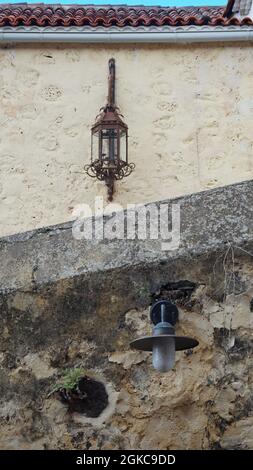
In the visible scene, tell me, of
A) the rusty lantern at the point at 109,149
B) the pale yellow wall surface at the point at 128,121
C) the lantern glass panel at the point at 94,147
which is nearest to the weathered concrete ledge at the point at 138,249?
the rusty lantern at the point at 109,149

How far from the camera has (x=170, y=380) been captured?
296 cm

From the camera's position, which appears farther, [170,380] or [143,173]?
[143,173]

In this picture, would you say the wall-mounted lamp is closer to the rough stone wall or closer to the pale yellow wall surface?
the rough stone wall

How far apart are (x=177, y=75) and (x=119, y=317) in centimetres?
580

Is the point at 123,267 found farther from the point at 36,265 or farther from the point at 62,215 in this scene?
the point at 62,215

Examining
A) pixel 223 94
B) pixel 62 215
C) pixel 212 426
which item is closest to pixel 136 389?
pixel 212 426

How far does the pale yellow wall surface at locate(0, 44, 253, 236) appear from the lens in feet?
26.6

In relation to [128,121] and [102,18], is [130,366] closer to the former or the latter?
[128,121]

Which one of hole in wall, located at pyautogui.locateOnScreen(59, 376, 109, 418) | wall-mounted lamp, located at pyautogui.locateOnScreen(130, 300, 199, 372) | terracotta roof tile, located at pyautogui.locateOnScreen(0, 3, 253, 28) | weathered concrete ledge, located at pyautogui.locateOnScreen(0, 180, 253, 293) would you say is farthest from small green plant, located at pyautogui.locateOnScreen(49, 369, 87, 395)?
terracotta roof tile, located at pyautogui.locateOnScreen(0, 3, 253, 28)

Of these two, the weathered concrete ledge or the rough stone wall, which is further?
the weathered concrete ledge

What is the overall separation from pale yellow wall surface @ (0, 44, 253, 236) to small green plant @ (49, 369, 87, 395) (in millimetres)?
5083

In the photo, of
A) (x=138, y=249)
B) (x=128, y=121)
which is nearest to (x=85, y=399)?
(x=138, y=249)

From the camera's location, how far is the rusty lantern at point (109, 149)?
785 centimetres

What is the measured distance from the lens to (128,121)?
27.2 ft
